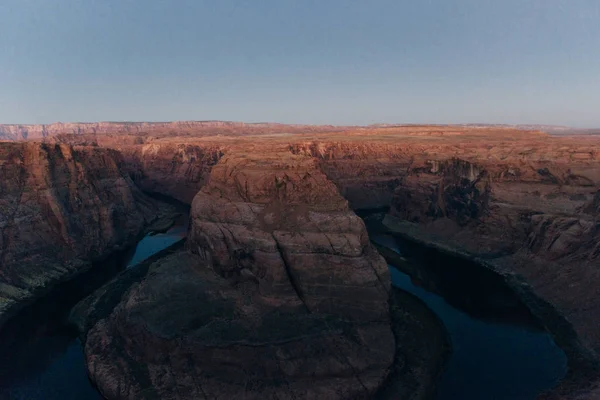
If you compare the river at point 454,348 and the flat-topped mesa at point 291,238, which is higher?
the flat-topped mesa at point 291,238

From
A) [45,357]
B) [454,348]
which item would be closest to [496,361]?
[454,348]

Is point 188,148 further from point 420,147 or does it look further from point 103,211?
point 420,147

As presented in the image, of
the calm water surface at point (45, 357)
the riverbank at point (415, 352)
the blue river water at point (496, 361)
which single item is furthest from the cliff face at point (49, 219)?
the blue river water at point (496, 361)

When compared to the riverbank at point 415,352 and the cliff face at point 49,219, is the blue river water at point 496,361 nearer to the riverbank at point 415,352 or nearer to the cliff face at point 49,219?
the riverbank at point 415,352

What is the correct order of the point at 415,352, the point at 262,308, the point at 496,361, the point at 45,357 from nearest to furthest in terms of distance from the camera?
1. the point at 262,308
2. the point at 415,352
3. the point at 496,361
4. the point at 45,357

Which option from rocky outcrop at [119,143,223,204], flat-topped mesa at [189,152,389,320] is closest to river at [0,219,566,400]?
flat-topped mesa at [189,152,389,320]

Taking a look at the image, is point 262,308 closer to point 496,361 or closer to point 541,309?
point 496,361
